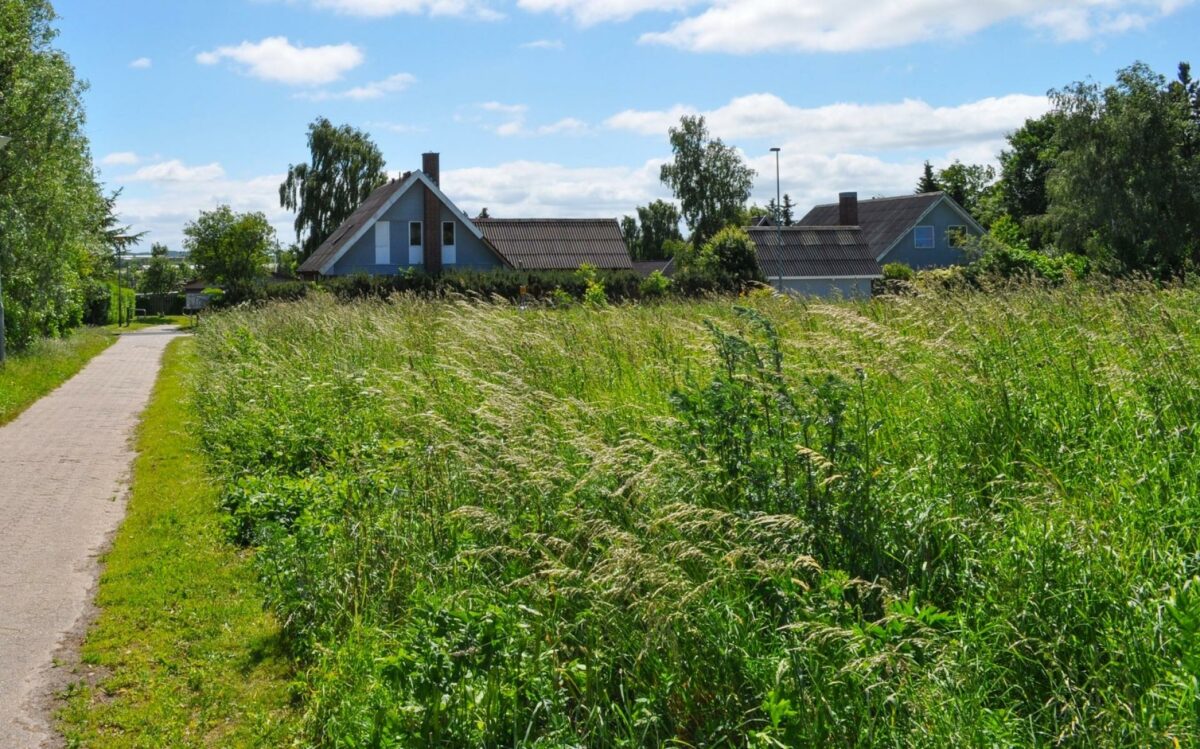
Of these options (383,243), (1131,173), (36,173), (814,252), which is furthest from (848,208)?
(36,173)

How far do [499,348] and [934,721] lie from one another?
6230 millimetres

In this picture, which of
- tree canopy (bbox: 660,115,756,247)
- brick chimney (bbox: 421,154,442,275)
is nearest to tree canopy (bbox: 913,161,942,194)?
tree canopy (bbox: 660,115,756,247)

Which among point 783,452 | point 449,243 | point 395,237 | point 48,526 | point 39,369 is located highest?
point 395,237

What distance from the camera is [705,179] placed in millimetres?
78375

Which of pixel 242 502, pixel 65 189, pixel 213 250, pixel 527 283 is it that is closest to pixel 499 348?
pixel 242 502

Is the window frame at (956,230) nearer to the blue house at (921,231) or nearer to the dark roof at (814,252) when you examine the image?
the blue house at (921,231)

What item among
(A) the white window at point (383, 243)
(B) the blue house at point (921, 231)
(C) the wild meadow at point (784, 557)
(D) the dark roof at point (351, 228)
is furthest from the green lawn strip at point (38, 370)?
(B) the blue house at point (921, 231)

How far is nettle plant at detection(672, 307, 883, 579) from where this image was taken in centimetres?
509

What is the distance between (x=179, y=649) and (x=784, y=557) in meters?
3.56

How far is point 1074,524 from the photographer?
15.5 feet

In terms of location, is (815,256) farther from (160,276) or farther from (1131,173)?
(160,276)

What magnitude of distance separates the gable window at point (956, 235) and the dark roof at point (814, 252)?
643 centimetres

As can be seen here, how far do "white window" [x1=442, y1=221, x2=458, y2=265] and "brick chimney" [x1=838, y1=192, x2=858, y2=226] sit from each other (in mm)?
24747

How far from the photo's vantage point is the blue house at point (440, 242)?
167 ft
